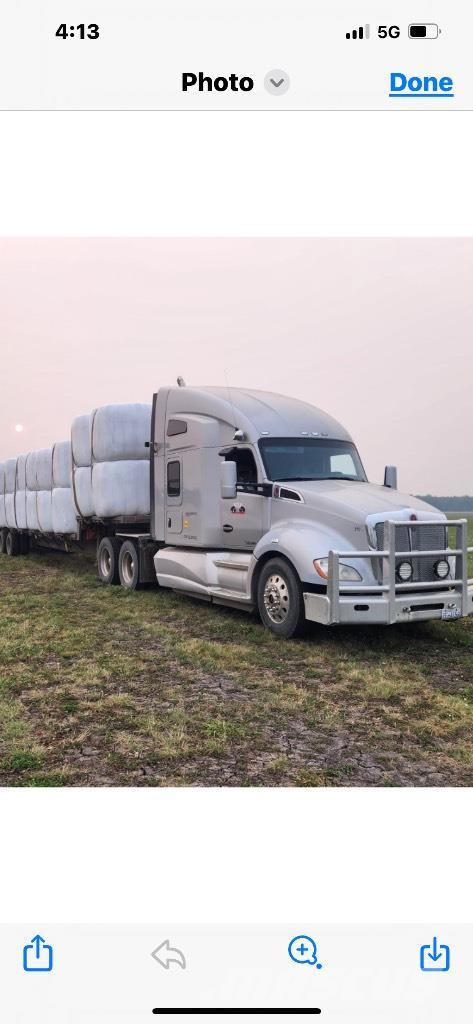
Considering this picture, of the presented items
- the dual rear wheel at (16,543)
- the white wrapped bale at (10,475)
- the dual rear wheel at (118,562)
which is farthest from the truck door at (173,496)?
the dual rear wheel at (16,543)

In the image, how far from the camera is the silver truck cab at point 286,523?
8.98 metres

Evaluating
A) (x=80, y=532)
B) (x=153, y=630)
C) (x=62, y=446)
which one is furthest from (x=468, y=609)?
(x=62, y=446)

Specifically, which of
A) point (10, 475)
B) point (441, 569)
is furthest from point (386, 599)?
point (10, 475)

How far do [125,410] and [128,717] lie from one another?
922cm

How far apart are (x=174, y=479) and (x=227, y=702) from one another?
6381 millimetres

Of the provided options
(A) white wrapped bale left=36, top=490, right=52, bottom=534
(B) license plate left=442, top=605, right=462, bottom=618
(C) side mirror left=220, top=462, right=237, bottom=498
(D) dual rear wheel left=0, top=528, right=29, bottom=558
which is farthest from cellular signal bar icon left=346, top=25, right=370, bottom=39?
(D) dual rear wheel left=0, top=528, right=29, bottom=558

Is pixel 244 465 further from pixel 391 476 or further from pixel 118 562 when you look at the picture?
pixel 118 562

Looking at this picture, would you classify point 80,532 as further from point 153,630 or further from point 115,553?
point 153,630

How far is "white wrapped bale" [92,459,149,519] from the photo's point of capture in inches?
566

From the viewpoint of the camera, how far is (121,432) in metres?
14.4

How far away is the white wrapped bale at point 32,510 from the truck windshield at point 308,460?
11158 millimetres

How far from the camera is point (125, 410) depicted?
14641 mm

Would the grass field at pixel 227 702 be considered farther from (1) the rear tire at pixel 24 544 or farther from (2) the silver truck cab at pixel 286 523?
(1) the rear tire at pixel 24 544

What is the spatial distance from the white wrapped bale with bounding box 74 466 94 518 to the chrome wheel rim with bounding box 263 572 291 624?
6.54 meters
